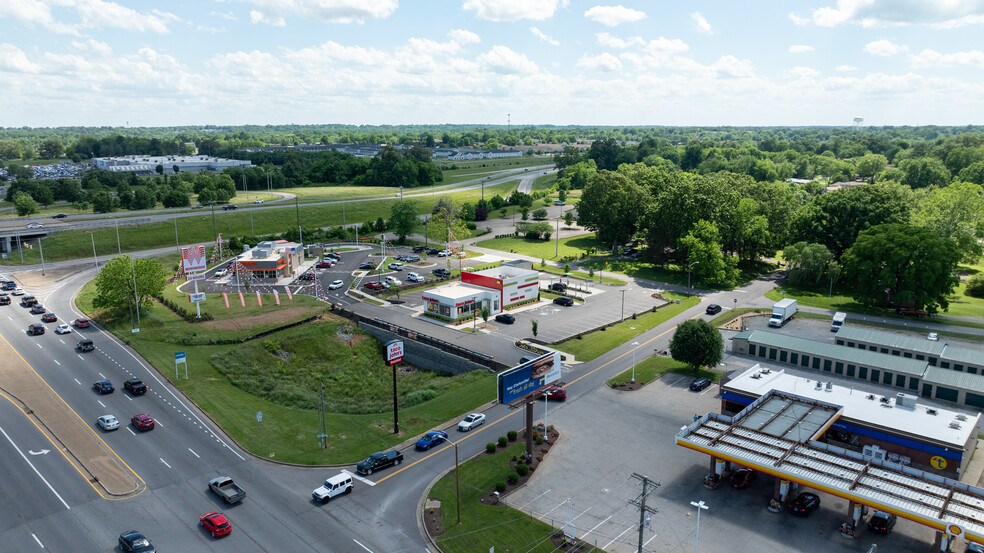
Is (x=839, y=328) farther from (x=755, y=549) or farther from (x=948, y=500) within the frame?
(x=755, y=549)

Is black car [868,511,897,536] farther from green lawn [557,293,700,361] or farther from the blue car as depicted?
green lawn [557,293,700,361]

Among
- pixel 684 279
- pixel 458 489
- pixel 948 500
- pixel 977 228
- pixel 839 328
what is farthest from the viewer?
pixel 977 228

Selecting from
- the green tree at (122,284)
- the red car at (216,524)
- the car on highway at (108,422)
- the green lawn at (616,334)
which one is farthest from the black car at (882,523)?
the green tree at (122,284)

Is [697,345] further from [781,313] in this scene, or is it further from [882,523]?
[882,523]

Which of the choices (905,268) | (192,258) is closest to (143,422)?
(192,258)

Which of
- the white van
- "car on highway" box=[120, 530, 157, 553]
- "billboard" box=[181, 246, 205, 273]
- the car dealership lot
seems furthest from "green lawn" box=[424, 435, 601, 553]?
"billboard" box=[181, 246, 205, 273]

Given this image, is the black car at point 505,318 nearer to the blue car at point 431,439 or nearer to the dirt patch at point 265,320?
the dirt patch at point 265,320

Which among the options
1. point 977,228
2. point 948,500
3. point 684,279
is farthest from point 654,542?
point 977,228
